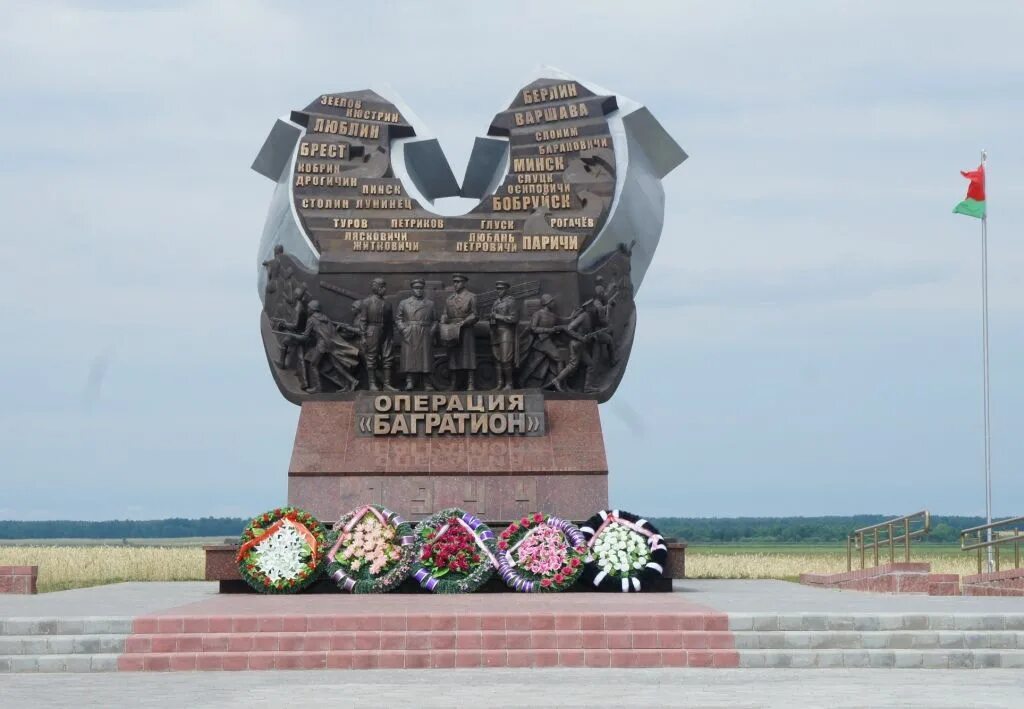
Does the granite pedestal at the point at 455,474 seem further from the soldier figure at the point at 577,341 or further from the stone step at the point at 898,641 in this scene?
the stone step at the point at 898,641

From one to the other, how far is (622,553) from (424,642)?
4228mm

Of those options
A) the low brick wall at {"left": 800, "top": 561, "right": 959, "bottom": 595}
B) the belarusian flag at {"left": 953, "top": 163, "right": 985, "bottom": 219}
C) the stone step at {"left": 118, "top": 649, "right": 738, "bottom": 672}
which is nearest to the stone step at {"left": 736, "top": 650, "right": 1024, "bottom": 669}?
the stone step at {"left": 118, "top": 649, "right": 738, "bottom": 672}

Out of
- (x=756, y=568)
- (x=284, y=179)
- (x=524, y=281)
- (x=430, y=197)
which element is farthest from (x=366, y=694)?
(x=756, y=568)

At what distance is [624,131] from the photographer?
18.3m

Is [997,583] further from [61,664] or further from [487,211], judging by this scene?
[61,664]

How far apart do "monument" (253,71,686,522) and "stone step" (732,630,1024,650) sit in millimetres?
5859

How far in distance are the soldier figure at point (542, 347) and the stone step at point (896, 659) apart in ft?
23.9

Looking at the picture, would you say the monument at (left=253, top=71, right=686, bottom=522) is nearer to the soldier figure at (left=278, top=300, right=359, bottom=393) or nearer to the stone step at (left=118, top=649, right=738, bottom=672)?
the soldier figure at (left=278, top=300, right=359, bottom=393)

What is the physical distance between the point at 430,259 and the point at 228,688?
8682mm

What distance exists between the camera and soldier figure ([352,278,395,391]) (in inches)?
677

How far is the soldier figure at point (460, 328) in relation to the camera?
55.9 ft

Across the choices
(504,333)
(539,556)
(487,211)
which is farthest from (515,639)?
(487,211)

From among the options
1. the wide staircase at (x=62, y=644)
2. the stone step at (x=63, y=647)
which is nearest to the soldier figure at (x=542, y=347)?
the wide staircase at (x=62, y=644)

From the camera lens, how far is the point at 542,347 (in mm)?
17281
